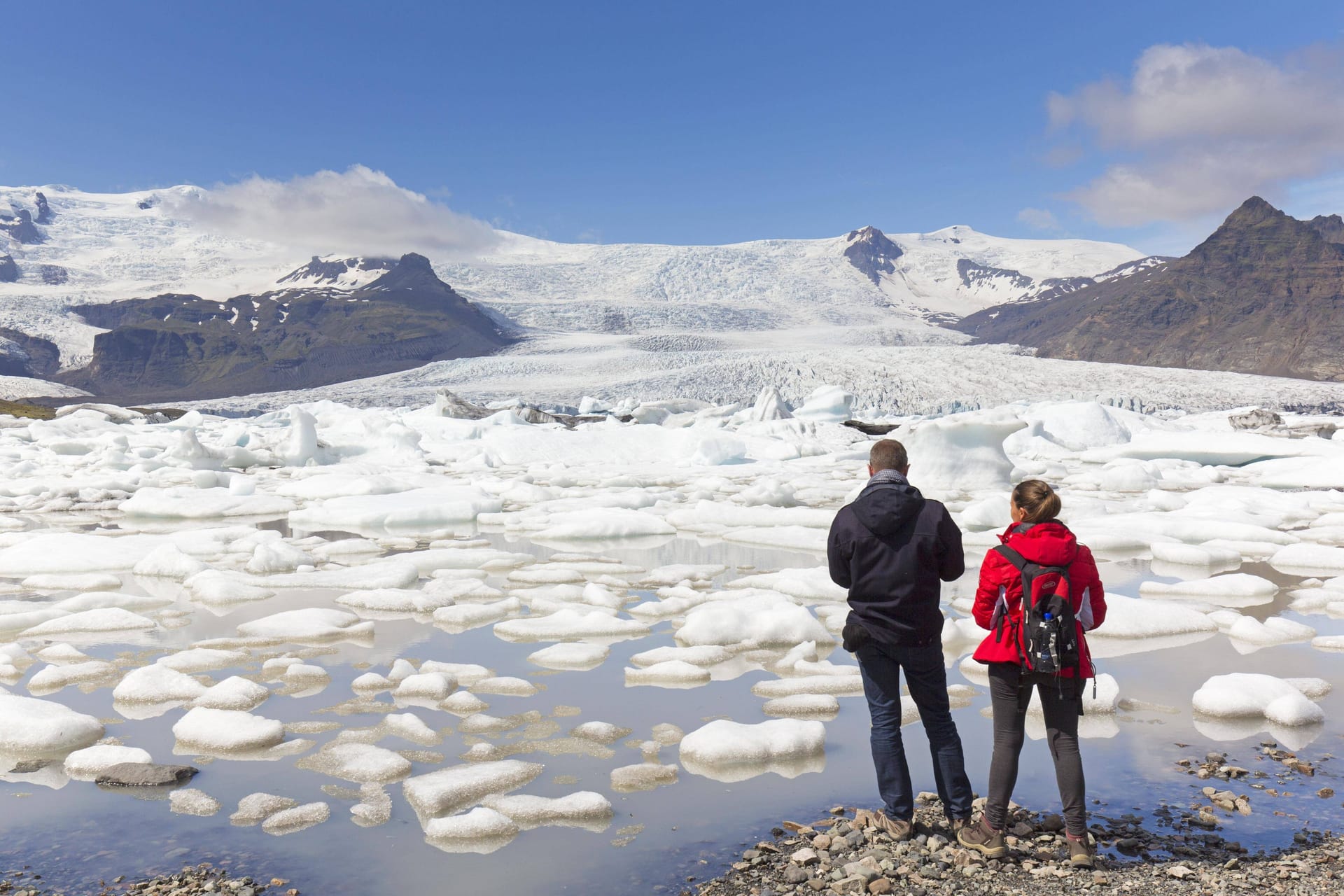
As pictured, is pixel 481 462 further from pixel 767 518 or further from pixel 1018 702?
pixel 1018 702

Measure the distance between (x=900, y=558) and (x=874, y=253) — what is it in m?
187

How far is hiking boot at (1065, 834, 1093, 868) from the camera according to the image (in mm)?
2680

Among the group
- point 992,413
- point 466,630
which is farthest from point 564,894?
point 992,413

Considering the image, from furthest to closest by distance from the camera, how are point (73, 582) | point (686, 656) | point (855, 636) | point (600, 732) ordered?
point (73, 582)
point (686, 656)
point (600, 732)
point (855, 636)

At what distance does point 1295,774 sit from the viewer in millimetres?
3430

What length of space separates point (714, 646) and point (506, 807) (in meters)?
2.35

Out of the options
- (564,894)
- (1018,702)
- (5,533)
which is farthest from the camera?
(5,533)

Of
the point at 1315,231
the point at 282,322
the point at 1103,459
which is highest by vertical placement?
the point at 1315,231

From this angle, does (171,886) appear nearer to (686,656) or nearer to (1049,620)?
(1049,620)

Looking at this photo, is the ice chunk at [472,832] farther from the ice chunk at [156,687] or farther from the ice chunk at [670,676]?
the ice chunk at [156,687]

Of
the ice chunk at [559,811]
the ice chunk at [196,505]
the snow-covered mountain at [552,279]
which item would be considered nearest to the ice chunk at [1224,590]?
the ice chunk at [559,811]

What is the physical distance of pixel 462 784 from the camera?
3408 millimetres

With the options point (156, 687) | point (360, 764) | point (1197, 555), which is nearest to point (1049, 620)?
point (360, 764)

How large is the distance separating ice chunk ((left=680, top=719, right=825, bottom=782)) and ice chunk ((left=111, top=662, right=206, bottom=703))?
8.29ft
